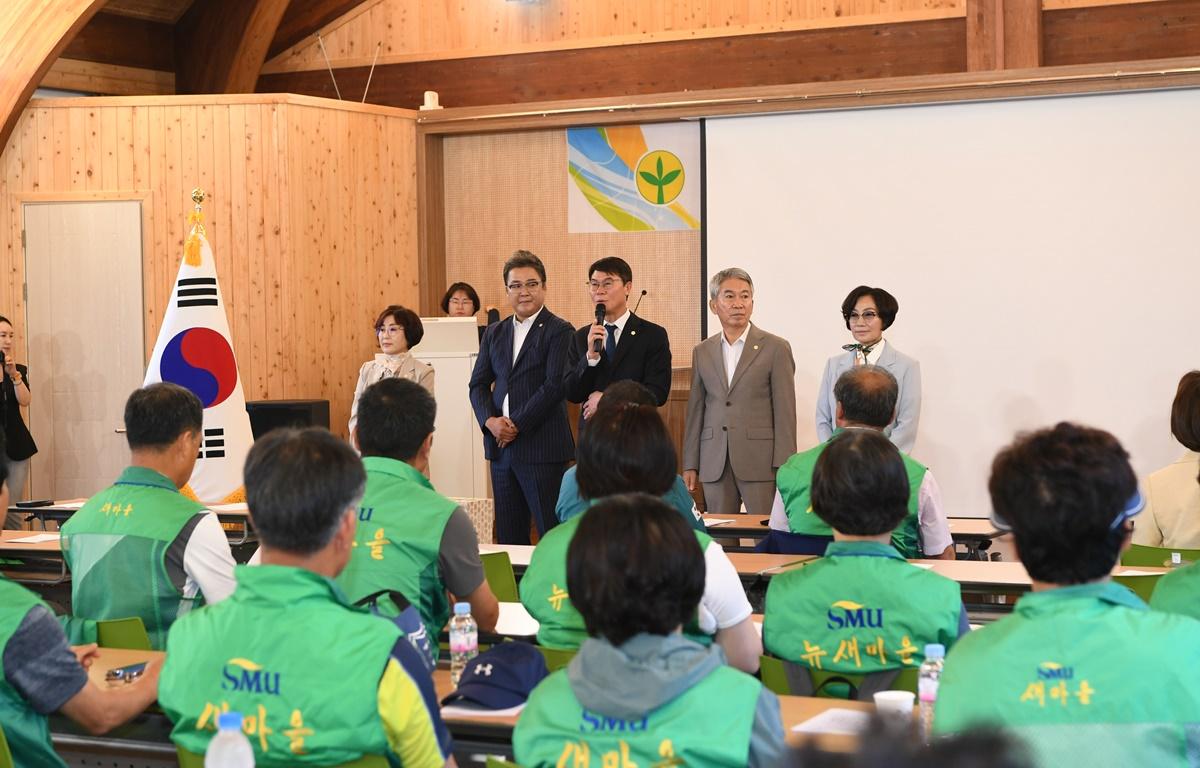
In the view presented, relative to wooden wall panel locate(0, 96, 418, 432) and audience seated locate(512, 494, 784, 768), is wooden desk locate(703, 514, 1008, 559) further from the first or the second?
wooden wall panel locate(0, 96, 418, 432)

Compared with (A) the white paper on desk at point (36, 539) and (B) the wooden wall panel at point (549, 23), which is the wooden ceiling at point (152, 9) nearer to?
(B) the wooden wall panel at point (549, 23)

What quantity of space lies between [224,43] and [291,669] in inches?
364

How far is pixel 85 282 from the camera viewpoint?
8.96 metres

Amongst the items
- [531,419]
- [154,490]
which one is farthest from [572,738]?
[531,419]

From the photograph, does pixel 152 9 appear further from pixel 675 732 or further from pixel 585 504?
pixel 675 732

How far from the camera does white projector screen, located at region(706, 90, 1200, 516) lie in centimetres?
769

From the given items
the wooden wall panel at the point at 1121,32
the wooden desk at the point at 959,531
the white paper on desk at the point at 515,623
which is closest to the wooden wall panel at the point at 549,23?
the wooden wall panel at the point at 1121,32

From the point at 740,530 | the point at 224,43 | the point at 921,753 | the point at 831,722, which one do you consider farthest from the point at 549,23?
the point at 921,753

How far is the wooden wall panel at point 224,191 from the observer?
883 cm

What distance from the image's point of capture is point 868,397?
4184 mm

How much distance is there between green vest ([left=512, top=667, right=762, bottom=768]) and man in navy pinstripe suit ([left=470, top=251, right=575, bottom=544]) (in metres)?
4.39

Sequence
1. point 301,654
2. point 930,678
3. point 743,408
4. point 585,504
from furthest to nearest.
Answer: point 743,408
point 585,504
point 930,678
point 301,654

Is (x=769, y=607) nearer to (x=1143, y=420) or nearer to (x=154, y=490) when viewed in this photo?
(x=154, y=490)

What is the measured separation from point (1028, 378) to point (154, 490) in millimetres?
5954
